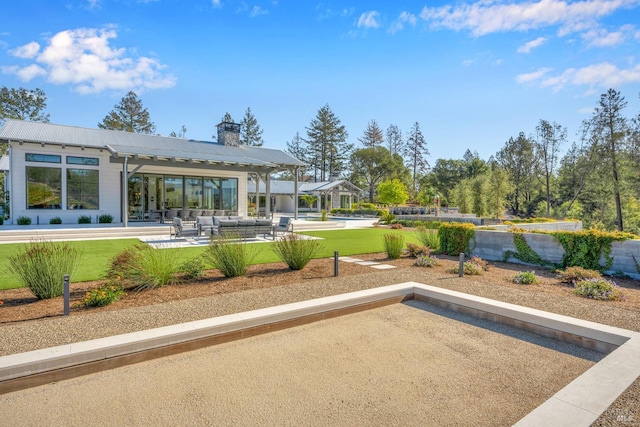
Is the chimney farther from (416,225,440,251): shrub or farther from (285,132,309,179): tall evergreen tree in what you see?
(285,132,309,179): tall evergreen tree

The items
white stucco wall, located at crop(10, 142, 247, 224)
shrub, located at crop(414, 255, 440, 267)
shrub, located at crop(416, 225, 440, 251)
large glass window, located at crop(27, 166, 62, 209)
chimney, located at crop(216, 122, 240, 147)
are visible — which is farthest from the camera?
chimney, located at crop(216, 122, 240, 147)

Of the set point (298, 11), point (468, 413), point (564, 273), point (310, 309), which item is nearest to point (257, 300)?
point (310, 309)

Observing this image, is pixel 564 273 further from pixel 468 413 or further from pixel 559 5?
pixel 559 5

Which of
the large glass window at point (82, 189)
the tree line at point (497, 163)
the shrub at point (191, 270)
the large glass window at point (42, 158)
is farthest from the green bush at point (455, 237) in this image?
the tree line at point (497, 163)

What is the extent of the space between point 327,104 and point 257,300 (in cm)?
5073

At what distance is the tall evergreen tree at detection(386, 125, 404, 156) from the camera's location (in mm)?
57656

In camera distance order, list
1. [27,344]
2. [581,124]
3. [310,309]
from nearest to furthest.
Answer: [27,344] < [310,309] < [581,124]

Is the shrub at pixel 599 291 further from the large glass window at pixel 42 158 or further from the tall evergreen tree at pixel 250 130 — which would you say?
the tall evergreen tree at pixel 250 130

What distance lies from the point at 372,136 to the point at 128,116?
3542 cm

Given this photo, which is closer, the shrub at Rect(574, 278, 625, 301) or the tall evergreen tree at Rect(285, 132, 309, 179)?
the shrub at Rect(574, 278, 625, 301)

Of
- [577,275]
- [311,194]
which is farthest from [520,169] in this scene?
[577,275]

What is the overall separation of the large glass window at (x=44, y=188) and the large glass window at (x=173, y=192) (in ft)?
13.9

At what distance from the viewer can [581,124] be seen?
30.5m

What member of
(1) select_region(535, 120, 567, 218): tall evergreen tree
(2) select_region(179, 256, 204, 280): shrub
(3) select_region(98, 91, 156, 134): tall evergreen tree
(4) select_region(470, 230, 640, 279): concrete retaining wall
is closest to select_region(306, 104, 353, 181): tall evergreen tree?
(3) select_region(98, 91, 156, 134): tall evergreen tree
